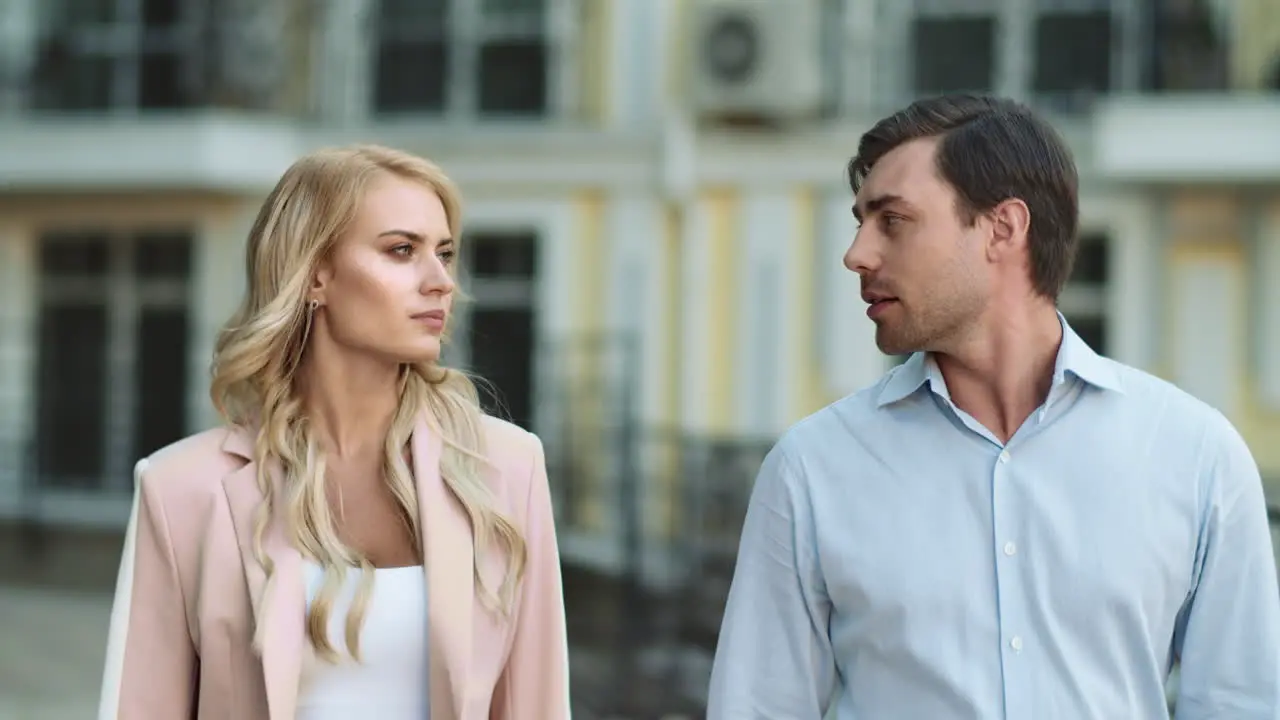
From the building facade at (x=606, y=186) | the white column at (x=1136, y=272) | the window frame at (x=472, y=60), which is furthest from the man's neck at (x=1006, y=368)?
the window frame at (x=472, y=60)

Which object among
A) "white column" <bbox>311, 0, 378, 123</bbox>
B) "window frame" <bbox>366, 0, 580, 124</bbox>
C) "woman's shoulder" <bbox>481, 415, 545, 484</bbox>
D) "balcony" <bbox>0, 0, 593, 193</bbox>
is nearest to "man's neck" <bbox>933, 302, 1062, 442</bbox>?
"woman's shoulder" <bbox>481, 415, 545, 484</bbox>

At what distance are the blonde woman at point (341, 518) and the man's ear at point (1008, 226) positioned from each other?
36.4 inches

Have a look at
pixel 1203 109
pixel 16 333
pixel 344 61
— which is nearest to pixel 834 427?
pixel 1203 109

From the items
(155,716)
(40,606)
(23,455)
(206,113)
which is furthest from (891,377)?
(23,455)

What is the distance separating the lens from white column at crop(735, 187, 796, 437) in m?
13.4

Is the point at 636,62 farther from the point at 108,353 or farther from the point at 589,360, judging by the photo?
the point at 108,353

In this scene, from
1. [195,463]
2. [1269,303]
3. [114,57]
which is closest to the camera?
[195,463]

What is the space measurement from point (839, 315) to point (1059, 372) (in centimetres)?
1045

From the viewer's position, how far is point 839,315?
13.2m

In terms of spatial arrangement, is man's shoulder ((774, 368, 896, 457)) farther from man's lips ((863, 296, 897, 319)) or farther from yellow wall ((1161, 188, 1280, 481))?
yellow wall ((1161, 188, 1280, 481))

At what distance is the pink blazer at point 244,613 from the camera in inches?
121

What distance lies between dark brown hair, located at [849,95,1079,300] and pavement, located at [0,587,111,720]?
692cm

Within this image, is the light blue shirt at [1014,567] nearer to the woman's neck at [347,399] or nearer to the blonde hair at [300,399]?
the blonde hair at [300,399]

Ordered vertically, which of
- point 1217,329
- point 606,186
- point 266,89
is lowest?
point 1217,329
